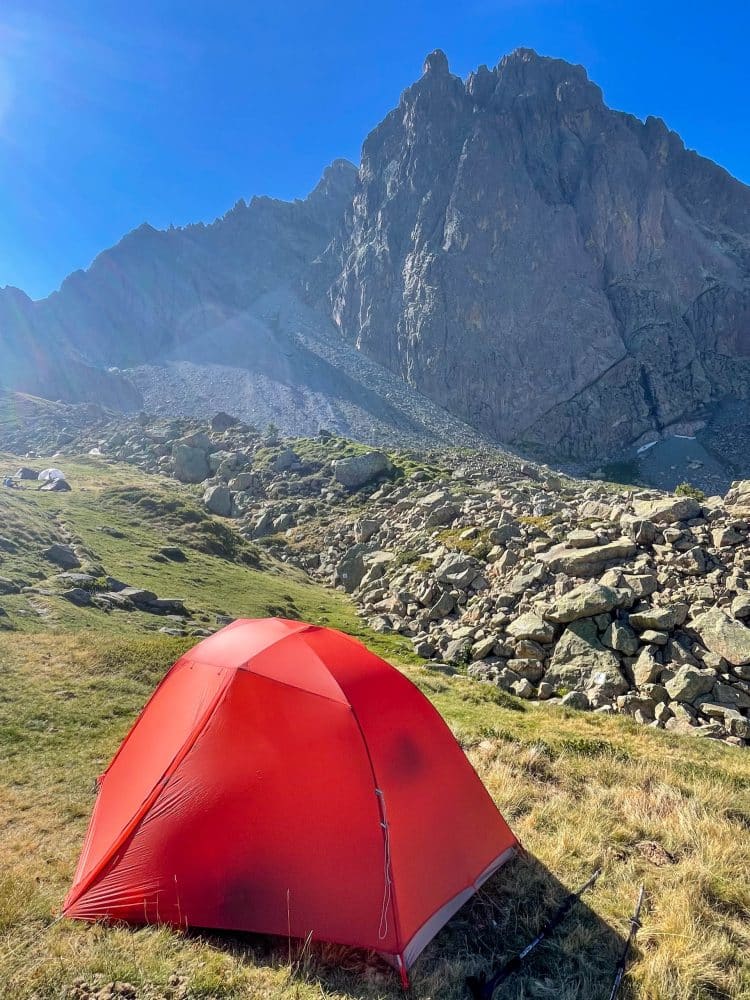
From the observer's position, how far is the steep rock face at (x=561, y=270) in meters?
125

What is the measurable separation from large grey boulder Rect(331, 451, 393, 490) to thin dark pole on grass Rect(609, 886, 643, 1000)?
50685 millimetres

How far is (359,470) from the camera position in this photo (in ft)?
185

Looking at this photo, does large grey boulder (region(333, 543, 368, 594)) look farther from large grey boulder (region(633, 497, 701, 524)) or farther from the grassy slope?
the grassy slope

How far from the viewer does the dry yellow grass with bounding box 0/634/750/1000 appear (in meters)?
4.50

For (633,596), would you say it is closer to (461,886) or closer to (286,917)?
(461,886)

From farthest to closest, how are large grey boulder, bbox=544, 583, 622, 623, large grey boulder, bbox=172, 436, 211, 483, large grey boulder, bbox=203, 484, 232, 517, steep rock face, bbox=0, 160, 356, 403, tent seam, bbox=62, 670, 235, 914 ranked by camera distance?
steep rock face, bbox=0, 160, 356, 403 < large grey boulder, bbox=172, 436, 211, 483 < large grey boulder, bbox=203, 484, 232, 517 < large grey boulder, bbox=544, 583, 622, 623 < tent seam, bbox=62, 670, 235, 914

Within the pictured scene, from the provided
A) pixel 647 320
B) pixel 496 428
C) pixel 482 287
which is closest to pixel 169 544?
pixel 496 428

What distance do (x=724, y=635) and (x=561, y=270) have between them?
139 m

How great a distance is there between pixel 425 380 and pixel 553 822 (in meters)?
137

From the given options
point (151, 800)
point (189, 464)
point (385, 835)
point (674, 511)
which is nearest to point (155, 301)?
point (189, 464)

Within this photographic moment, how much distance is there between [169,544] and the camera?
3366 centimetres

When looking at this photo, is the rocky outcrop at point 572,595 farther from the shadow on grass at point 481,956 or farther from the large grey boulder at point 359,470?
the large grey boulder at point 359,470

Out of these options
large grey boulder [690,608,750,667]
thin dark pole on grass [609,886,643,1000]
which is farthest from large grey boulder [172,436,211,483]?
thin dark pole on grass [609,886,643,1000]

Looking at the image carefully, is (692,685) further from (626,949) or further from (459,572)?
(459,572)
